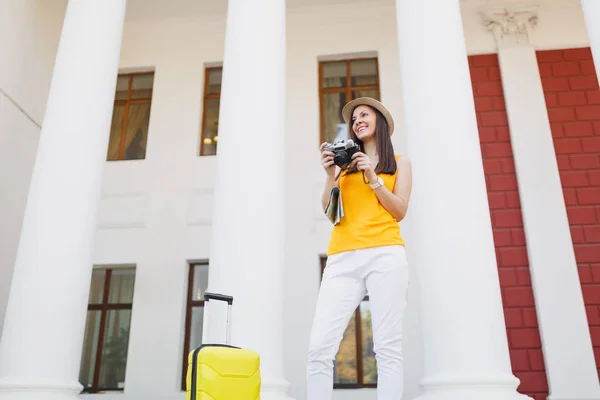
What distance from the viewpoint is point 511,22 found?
324 inches

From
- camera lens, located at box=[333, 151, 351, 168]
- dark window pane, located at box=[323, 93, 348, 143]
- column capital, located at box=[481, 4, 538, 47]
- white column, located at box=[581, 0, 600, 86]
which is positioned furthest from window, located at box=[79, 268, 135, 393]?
column capital, located at box=[481, 4, 538, 47]

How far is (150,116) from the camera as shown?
337 inches

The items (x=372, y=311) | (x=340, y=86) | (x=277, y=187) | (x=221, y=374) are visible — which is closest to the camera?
(x=221, y=374)

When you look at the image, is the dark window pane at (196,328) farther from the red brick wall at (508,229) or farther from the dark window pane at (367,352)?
the red brick wall at (508,229)

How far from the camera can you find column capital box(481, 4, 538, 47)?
8133 mm

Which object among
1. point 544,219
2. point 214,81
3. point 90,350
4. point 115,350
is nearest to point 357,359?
point 544,219

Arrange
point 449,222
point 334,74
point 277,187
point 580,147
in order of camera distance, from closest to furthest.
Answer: point 449,222 → point 277,187 → point 580,147 → point 334,74

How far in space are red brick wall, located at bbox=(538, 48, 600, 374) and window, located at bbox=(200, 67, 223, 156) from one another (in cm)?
494

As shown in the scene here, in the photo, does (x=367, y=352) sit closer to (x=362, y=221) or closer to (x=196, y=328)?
(x=196, y=328)

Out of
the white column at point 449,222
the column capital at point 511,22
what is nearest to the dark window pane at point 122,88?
the white column at point 449,222

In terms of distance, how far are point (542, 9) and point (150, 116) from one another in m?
6.29

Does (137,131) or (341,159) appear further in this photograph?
(137,131)

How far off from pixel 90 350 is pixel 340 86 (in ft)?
17.9

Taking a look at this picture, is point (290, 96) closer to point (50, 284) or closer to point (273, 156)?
point (273, 156)
